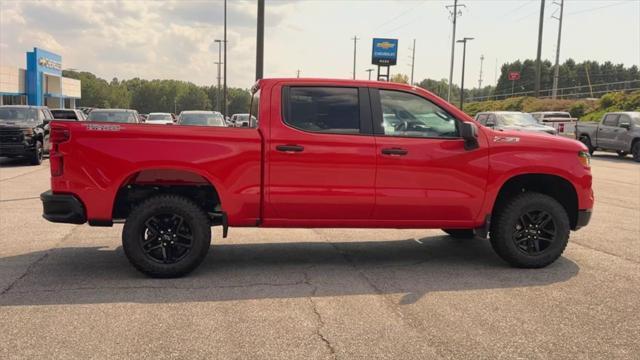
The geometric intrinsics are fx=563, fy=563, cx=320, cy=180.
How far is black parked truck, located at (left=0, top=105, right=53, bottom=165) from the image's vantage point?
1623 centimetres

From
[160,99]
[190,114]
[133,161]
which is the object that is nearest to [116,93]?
[160,99]

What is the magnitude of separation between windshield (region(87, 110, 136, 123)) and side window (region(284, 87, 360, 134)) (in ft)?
47.8

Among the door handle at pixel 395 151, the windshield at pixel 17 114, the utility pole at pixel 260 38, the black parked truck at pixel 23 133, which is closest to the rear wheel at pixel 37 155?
the black parked truck at pixel 23 133

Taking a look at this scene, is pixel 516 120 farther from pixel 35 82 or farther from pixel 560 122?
pixel 35 82

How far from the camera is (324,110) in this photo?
5.73 metres

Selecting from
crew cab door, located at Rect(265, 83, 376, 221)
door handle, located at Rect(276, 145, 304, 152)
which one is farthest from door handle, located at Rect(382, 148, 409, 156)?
door handle, located at Rect(276, 145, 304, 152)

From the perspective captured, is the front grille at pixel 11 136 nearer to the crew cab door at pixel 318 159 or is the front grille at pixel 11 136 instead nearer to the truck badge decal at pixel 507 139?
the crew cab door at pixel 318 159

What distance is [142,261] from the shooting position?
5.36 meters

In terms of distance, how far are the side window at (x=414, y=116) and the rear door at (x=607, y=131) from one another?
801 inches

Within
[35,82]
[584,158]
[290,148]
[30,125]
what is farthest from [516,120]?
[35,82]

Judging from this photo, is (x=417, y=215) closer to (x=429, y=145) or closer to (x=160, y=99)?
(x=429, y=145)

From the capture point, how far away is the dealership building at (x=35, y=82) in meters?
52.6

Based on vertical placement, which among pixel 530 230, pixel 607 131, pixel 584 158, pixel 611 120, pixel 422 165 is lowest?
pixel 530 230

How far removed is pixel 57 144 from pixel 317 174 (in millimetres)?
2476
